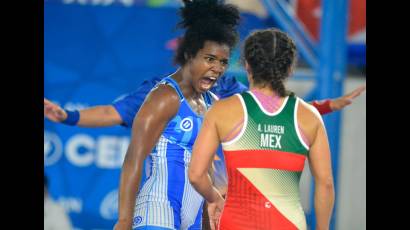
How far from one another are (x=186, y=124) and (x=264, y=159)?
30.8 inches

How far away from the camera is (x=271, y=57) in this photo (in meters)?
4.11

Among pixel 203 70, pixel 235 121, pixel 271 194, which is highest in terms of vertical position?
pixel 203 70

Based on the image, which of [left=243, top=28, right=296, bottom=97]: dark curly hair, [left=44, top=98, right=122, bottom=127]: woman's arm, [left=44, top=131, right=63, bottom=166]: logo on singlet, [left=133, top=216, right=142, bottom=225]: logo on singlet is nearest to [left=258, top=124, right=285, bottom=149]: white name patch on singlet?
[left=243, top=28, right=296, bottom=97]: dark curly hair

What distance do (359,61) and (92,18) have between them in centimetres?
287

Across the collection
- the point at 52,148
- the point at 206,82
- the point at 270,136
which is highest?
the point at 206,82

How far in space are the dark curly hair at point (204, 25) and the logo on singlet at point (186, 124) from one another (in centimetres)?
42

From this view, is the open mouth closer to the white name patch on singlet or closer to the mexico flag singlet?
the mexico flag singlet

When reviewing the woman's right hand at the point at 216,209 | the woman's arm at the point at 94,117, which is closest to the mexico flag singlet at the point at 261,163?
the woman's right hand at the point at 216,209

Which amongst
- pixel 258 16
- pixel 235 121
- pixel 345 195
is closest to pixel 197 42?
pixel 235 121

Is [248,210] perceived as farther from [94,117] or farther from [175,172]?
[94,117]

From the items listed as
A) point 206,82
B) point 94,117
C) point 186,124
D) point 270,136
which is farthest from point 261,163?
point 94,117
